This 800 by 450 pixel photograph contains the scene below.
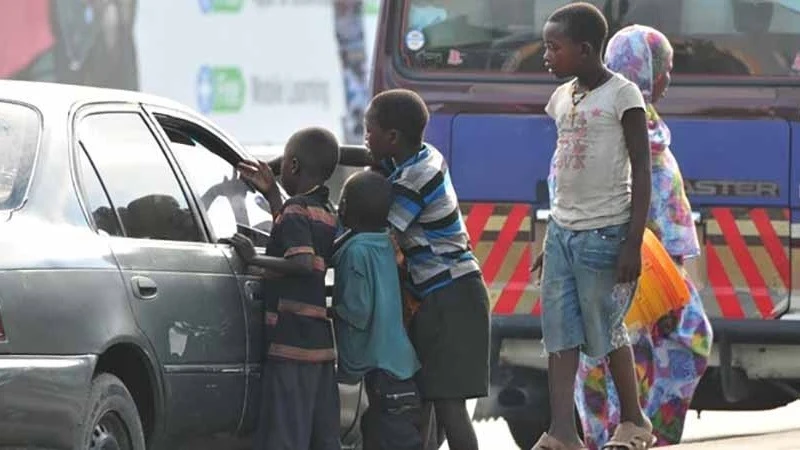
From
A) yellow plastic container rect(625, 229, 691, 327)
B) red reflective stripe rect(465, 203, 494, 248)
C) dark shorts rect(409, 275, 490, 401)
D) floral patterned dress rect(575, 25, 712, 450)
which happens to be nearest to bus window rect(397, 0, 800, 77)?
red reflective stripe rect(465, 203, 494, 248)

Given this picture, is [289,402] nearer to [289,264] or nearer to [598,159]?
[289,264]

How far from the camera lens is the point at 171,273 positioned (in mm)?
6809

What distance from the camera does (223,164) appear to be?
7887 mm

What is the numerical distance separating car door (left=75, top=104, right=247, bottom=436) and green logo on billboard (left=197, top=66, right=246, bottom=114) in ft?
42.0

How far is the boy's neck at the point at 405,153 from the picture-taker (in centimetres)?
752

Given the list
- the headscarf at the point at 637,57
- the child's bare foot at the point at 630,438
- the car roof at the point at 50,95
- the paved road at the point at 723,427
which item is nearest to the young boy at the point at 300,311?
the car roof at the point at 50,95

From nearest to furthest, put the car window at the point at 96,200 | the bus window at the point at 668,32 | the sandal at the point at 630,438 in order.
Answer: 1. the car window at the point at 96,200
2. the sandal at the point at 630,438
3. the bus window at the point at 668,32

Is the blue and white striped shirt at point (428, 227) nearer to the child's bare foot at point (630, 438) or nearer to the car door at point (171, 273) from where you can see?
the car door at point (171, 273)

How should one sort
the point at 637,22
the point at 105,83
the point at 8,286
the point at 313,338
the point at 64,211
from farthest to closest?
the point at 105,83, the point at 637,22, the point at 313,338, the point at 64,211, the point at 8,286

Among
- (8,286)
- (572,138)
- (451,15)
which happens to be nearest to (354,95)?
(451,15)

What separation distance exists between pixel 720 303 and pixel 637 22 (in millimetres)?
1418

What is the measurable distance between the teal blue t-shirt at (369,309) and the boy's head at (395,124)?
1.07 feet

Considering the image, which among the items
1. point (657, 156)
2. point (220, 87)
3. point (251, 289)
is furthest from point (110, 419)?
point (220, 87)

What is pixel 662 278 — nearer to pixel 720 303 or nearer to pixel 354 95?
pixel 720 303
